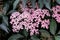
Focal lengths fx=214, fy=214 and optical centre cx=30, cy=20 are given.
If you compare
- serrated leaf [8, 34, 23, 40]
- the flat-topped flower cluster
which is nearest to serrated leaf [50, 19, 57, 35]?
the flat-topped flower cluster

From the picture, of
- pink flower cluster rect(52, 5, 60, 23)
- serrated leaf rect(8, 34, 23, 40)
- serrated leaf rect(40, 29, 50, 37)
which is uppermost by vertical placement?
pink flower cluster rect(52, 5, 60, 23)

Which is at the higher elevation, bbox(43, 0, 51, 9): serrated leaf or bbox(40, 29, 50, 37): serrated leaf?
bbox(43, 0, 51, 9): serrated leaf

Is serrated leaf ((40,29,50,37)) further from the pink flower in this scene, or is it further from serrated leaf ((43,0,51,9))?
serrated leaf ((43,0,51,9))

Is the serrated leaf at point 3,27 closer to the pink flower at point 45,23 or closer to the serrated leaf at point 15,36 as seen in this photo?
the serrated leaf at point 15,36

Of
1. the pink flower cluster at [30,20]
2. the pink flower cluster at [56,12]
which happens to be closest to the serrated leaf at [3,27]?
the pink flower cluster at [30,20]

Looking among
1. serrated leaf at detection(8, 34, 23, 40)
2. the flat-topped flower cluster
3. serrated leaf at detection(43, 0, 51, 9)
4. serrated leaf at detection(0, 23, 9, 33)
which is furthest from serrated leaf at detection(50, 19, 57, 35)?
serrated leaf at detection(0, 23, 9, 33)

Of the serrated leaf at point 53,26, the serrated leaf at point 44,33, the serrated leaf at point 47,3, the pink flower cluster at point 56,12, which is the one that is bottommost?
the serrated leaf at point 44,33

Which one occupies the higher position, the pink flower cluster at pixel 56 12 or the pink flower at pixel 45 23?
the pink flower cluster at pixel 56 12

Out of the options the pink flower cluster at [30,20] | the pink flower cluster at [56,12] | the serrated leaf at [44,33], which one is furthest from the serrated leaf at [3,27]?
the pink flower cluster at [56,12]

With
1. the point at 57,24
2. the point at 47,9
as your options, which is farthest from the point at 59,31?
the point at 47,9
